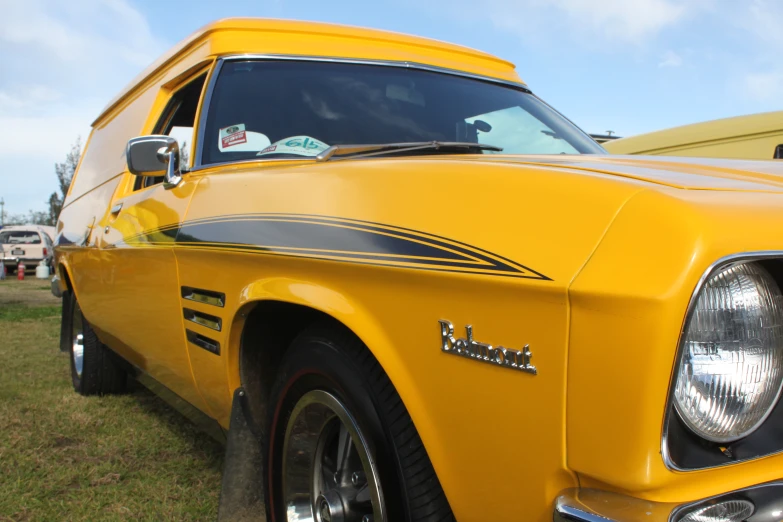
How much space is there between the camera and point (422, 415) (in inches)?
53.8

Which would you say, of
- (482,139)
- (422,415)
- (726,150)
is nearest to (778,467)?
(422,415)

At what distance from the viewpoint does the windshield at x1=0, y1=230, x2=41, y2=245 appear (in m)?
21.2

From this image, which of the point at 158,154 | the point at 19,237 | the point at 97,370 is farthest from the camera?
the point at 19,237

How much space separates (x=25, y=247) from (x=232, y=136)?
21278mm

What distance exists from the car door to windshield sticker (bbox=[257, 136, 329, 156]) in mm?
301

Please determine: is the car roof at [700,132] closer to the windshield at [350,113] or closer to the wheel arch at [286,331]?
the windshield at [350,113]

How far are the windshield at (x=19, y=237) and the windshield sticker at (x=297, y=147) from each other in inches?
855

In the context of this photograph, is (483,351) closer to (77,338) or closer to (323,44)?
(323,44)

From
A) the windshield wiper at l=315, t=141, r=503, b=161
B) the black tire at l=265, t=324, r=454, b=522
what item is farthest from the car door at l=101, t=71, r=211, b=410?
the black tire at l=265, t=324, r=454, b=522

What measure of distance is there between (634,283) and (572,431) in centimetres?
26

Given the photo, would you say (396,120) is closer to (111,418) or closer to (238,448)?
(238,448)

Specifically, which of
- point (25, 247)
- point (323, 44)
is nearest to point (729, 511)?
point (323, 44)

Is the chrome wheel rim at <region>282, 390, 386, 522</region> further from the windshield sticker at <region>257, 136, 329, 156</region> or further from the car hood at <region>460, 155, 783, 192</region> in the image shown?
the windshield sticker at <region>257, 136, 329, 156</region>

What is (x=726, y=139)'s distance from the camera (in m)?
5.38
